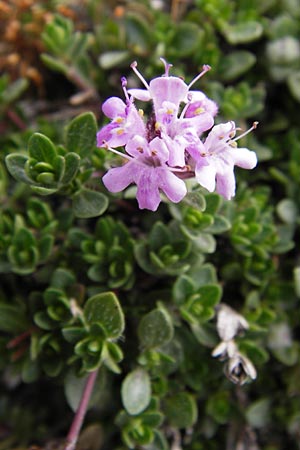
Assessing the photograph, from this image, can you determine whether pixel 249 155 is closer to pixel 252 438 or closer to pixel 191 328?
pixel 191 328

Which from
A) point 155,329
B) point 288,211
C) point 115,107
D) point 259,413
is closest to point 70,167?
point 115,107

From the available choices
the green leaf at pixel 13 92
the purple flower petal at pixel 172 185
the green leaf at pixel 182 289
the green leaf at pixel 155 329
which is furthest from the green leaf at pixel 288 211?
the green leaf at pixel 13 92

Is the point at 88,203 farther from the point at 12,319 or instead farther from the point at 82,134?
the point at 12,319

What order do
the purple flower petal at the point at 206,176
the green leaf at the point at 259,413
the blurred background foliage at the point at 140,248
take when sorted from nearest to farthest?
the purple flower petal at the point at 206,176 < the blurred background foliage at the point at 140,248 < the green leaf at the point at 259,413

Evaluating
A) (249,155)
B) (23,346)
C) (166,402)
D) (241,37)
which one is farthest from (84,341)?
(241,37)

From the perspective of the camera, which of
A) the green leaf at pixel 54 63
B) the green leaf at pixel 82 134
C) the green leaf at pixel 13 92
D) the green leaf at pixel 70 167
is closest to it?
the green leaf at pixel 70 167

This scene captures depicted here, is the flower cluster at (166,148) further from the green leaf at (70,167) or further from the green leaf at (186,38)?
the green leaf at (186,38)
